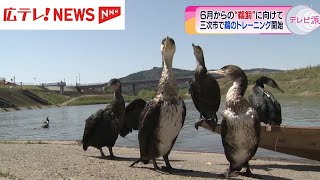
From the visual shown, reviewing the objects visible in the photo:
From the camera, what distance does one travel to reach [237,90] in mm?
7918

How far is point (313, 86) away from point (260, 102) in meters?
65.6

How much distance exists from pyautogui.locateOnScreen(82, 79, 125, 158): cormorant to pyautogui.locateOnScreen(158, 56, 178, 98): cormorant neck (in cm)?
339

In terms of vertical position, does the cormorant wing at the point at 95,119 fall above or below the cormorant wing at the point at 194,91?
below

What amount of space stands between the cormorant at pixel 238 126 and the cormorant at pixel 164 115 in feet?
2.75

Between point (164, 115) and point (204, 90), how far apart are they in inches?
120

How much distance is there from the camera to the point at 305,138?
11.0 m

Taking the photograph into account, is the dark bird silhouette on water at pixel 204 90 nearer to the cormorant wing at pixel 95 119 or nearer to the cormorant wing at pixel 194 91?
the cormorant wing at pixel 194 91

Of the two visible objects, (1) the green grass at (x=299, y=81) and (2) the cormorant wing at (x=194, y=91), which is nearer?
(2) the cormorant wing at (x=194, y=91)

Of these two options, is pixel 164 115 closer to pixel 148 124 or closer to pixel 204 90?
pixel 148 124

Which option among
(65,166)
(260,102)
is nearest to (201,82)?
(260,102)

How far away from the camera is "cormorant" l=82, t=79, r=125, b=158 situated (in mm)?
10945

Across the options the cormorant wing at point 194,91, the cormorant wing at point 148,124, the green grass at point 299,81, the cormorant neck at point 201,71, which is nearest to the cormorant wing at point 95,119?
Result: the cormorant wing at point 194,91

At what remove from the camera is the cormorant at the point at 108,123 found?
1095 centimetres

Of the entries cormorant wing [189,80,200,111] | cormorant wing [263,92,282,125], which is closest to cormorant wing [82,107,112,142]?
cormorant wing [189,80,200,111]
